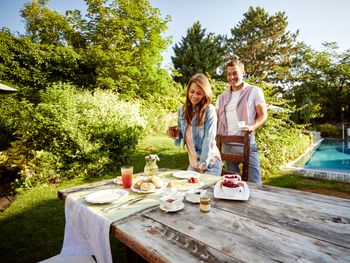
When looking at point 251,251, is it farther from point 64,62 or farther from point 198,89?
point 64,62

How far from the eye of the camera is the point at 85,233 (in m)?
1.25

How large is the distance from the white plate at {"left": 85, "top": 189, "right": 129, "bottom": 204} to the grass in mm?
1147

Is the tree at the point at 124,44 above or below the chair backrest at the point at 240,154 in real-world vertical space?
above

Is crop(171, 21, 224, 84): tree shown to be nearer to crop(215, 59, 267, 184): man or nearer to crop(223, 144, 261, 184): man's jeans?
crop(215, 59, 267, 184): man

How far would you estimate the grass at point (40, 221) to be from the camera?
224 cm

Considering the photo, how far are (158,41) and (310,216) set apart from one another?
9184mm

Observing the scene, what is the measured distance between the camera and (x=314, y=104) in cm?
1684

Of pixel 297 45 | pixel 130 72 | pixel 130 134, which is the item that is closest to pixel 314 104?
pixel 297 45

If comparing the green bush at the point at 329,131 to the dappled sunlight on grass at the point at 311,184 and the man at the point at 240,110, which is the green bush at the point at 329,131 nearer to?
the dappled sunlight on grass at the point at 311,184

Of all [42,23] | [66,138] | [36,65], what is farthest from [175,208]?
[42,23]

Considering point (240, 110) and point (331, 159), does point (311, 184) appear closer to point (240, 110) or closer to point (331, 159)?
point (240, 110)

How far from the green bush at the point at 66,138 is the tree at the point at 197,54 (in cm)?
1423

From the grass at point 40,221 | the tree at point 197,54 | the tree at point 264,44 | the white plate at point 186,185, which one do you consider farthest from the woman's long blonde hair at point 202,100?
the tree at point 264,44

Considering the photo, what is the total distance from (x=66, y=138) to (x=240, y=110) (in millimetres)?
3746
